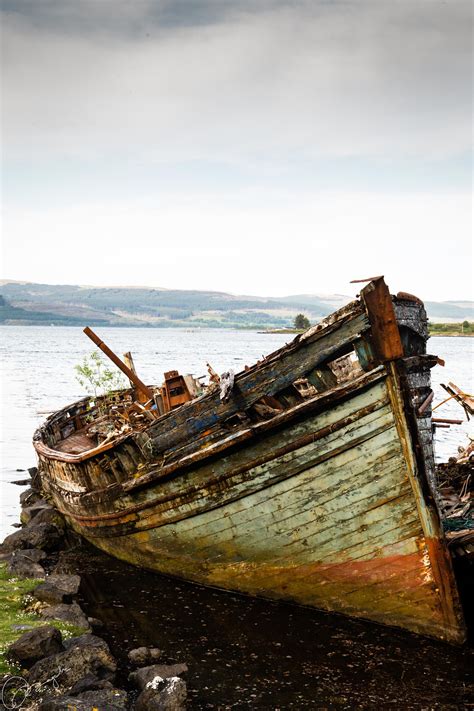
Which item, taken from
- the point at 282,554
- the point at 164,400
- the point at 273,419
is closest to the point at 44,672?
the point at 282,554

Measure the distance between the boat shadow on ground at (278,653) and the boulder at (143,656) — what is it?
0.11m

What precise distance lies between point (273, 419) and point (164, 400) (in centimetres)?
412

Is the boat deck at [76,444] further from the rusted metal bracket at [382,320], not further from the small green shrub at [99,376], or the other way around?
the rusted metal bracket at [382,320]

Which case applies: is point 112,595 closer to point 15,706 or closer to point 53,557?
point 53,557

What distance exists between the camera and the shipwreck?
24.9 feet

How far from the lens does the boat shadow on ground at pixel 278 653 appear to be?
23.0 ft

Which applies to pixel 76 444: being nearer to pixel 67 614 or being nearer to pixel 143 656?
pixel 67 614

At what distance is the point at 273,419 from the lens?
7.95 m

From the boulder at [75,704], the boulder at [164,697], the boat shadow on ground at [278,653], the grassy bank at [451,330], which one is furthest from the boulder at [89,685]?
the grassy bank at [451,330]

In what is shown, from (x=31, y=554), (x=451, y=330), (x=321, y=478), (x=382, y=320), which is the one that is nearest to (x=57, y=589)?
(x=31, y=554)

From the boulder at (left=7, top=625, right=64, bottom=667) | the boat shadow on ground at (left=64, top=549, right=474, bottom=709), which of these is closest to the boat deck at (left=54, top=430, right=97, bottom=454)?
the boat shadow on ground at (left=64, top=549, right=474, bottom=709)

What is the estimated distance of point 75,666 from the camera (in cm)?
691

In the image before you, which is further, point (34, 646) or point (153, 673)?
point (34, 646)

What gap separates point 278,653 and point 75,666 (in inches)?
99.4
